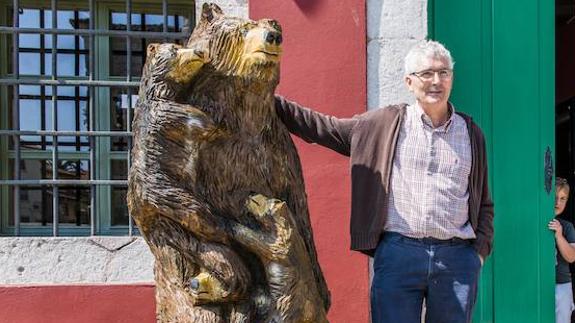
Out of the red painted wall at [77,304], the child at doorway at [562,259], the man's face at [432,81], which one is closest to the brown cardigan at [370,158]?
the man's face at [432,81]

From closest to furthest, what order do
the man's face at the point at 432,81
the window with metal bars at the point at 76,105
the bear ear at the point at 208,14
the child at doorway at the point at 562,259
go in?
1. the bear ear at the point at 208,14
2. the man's face at the point at 432,81
3. the window with metal bars at the point at 76,105
4. the child at doorway at the point at 562,259

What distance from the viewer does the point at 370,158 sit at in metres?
2.16

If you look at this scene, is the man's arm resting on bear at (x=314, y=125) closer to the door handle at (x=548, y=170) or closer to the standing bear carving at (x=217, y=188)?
the standing bear carving at (x=217, y=188)

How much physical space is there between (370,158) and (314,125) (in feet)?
0.75

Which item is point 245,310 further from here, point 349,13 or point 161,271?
point 349,13

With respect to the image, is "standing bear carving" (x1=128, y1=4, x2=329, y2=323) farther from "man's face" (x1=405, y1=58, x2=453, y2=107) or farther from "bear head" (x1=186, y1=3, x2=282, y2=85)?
"man's face" (x1=405, y1=58, x2=453, y2=107)

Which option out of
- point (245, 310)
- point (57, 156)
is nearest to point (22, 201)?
point (57, 156)

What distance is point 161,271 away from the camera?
183 cm

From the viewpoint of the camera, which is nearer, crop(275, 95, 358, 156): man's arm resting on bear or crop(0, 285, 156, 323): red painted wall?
crop(275, 95, 358, 156): man's arm resting on bear

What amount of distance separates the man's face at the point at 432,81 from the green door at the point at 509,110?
1.34m

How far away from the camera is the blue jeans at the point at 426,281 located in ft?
6.83

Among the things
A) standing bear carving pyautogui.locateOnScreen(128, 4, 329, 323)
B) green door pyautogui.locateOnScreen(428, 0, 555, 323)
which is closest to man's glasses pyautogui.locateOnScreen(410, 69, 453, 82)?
standing bear carving pyautogui.locateOnScreen(128, 4, 329, 323)

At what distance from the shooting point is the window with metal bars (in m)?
3.23

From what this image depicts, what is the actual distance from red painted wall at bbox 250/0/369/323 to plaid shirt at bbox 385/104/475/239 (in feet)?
3.07
